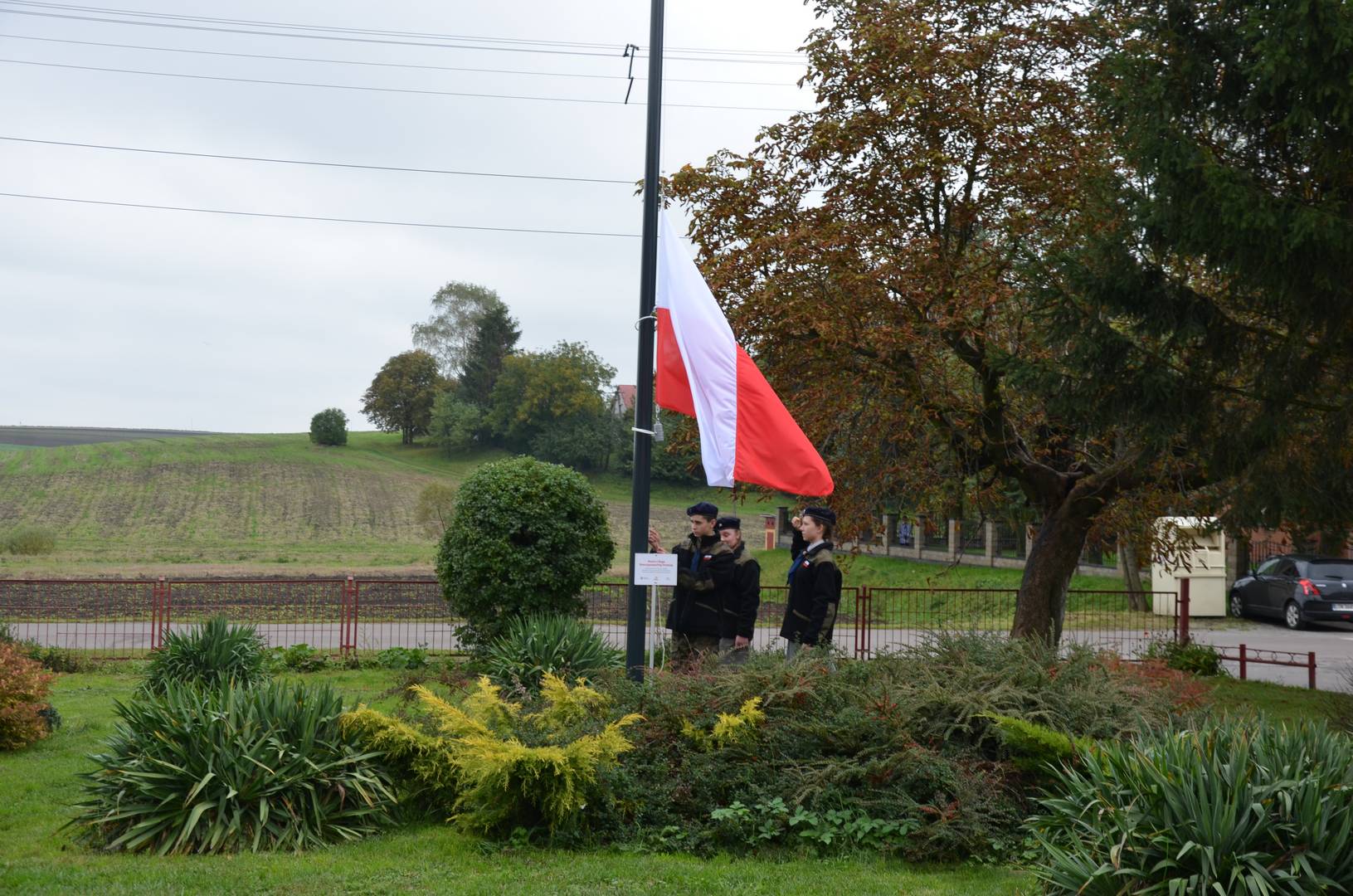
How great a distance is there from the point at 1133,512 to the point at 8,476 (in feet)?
220

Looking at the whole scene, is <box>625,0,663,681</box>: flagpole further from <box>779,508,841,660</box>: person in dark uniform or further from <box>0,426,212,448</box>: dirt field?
<box>0,426,212,448</box>: dirt field

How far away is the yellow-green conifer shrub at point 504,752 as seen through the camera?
21.1 ft

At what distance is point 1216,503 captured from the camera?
12383 millimetres

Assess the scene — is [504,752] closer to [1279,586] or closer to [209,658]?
[209,658]

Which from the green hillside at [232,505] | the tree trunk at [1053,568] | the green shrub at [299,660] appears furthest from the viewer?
the green hillside at [232,505]

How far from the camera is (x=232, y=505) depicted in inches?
2397

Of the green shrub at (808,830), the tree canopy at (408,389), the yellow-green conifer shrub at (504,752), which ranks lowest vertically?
the green shrub at (808,830)

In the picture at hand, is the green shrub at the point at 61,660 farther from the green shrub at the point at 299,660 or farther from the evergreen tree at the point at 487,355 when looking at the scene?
the evergreen tree at the point at 487,355

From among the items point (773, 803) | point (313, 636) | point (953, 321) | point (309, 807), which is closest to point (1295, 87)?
point (953, 321)

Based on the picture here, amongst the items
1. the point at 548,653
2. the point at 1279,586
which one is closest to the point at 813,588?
the point at 548,653

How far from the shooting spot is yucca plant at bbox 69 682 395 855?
21.1 feet

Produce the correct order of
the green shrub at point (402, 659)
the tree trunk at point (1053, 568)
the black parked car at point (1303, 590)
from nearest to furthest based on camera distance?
1. the tree trunk at point (1053, 568)
2. the green shrub at point (402, 659)
3. the black parked car at point (1303, 590)

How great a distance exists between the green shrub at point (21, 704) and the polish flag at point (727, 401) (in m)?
5.68

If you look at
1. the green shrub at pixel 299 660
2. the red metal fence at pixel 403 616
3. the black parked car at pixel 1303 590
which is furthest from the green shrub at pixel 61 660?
the black parked car at pixel 1303 590
